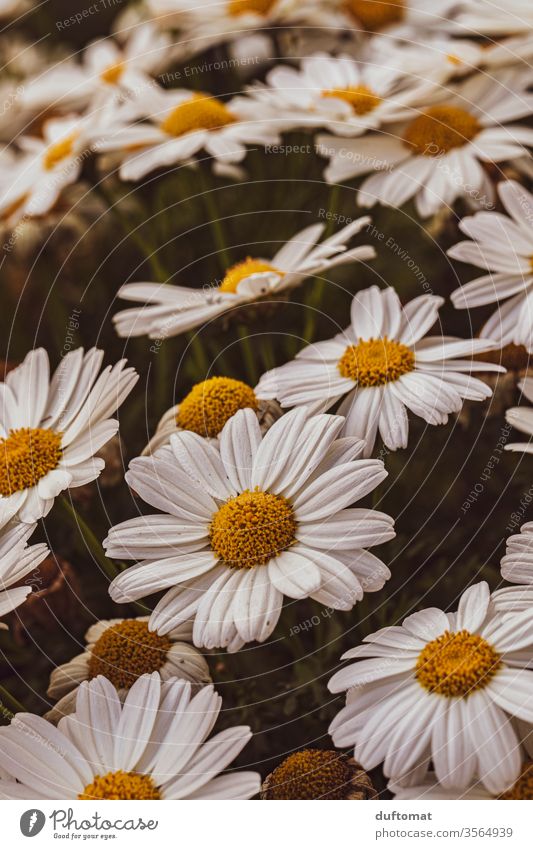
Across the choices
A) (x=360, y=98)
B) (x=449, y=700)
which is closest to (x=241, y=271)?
(x=360, y=98)

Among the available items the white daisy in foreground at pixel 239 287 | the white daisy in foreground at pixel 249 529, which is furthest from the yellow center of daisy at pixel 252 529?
the white daisy in foreground at pixel 239 287

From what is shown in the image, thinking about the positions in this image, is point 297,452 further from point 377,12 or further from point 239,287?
point 377,12

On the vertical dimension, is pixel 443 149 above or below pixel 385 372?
above

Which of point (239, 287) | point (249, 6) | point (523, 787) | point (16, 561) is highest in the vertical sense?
point (249, 6)

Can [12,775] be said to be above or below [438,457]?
below

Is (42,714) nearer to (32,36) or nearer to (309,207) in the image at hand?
(309,207)

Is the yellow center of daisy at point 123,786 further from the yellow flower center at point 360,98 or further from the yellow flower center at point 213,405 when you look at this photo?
the yellow flower center at point 360,98
